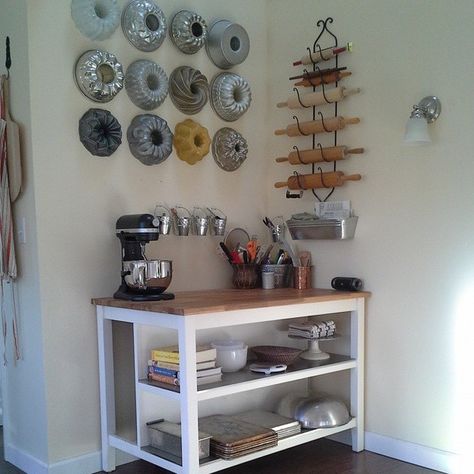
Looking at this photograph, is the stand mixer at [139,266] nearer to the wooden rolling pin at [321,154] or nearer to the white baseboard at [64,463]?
the white baseboard at [64,463]

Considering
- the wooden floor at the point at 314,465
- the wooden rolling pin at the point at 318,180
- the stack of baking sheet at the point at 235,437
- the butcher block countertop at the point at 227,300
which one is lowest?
the wooden floor at the point at 314,465

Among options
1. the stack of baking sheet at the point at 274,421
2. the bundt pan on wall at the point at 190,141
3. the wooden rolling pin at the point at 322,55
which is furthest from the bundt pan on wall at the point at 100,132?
the stack of baking sheet at the point at 274,421

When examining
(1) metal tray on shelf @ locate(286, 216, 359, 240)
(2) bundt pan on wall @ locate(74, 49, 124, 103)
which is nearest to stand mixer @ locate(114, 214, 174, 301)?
(2) bundt pan on wall @ locate(74, 49, 124, 103)

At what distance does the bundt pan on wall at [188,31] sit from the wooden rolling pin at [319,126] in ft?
2.01

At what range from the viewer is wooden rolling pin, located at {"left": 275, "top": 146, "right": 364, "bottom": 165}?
277 centimetres

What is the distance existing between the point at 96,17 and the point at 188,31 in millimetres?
489

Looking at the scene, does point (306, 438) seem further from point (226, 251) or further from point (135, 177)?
point (135, 177)

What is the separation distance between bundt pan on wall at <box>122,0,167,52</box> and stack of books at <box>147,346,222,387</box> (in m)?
1.39

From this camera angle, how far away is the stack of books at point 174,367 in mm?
2252

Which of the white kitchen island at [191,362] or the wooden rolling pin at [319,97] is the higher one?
the wooden rolling pin at [319,97]

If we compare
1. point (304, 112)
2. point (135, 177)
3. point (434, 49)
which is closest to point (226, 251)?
point (135, 177)

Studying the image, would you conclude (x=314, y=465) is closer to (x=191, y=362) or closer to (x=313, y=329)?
(x=313, y=329)

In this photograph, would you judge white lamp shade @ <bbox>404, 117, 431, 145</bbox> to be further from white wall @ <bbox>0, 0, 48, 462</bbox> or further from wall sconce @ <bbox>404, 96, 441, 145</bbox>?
white wall @ <bbox>0, 0, 48, 462</bbox>

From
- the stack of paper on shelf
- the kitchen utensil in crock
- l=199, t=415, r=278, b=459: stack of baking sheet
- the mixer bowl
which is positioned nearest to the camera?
l=199, t=415, r=278, b=459: stack of baking sheet
